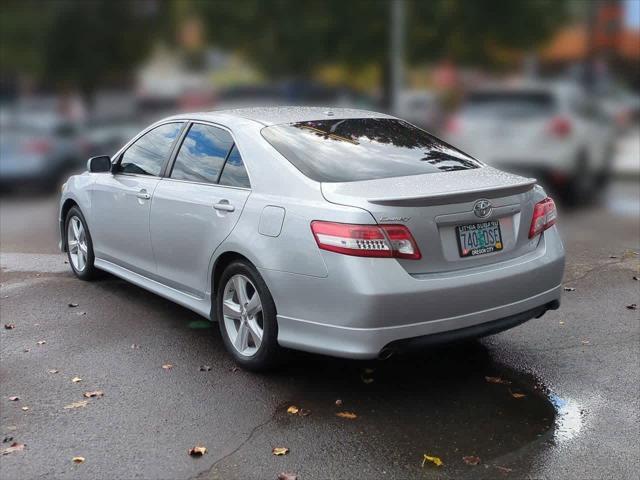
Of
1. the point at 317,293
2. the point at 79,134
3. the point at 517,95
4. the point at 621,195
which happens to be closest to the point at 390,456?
the point at 317,293

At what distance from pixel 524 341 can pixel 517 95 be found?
22.2ft

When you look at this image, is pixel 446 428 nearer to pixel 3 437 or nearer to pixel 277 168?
pixel 277 168

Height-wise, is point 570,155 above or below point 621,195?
above

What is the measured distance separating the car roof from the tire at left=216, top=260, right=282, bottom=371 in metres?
1.08

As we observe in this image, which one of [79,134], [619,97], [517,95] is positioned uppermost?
[517,95]

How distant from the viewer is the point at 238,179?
4992mm

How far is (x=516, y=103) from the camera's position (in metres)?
11.4

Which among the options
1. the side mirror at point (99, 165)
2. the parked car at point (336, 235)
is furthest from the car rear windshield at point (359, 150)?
the side mirror at point (99, 165)

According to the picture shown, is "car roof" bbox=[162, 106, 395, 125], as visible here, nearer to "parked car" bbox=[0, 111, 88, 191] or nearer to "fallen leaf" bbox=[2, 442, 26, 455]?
"fallen leaf" bbox=[2, 442, 26, 455]

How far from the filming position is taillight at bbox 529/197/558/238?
15.6 feet

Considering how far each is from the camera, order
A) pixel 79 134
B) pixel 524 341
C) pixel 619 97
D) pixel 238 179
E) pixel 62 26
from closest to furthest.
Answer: pixel 238 179, pixel 524 341, pixel 79 134, pixel 62 26, pixel 619 97

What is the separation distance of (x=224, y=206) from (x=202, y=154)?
2.27ft

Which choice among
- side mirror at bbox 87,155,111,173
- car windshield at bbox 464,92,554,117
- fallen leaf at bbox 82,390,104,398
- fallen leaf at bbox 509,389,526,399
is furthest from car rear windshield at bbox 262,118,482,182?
car windshield at bbox 464,92,554,117

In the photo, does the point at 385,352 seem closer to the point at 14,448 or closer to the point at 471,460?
the point at 471,460
